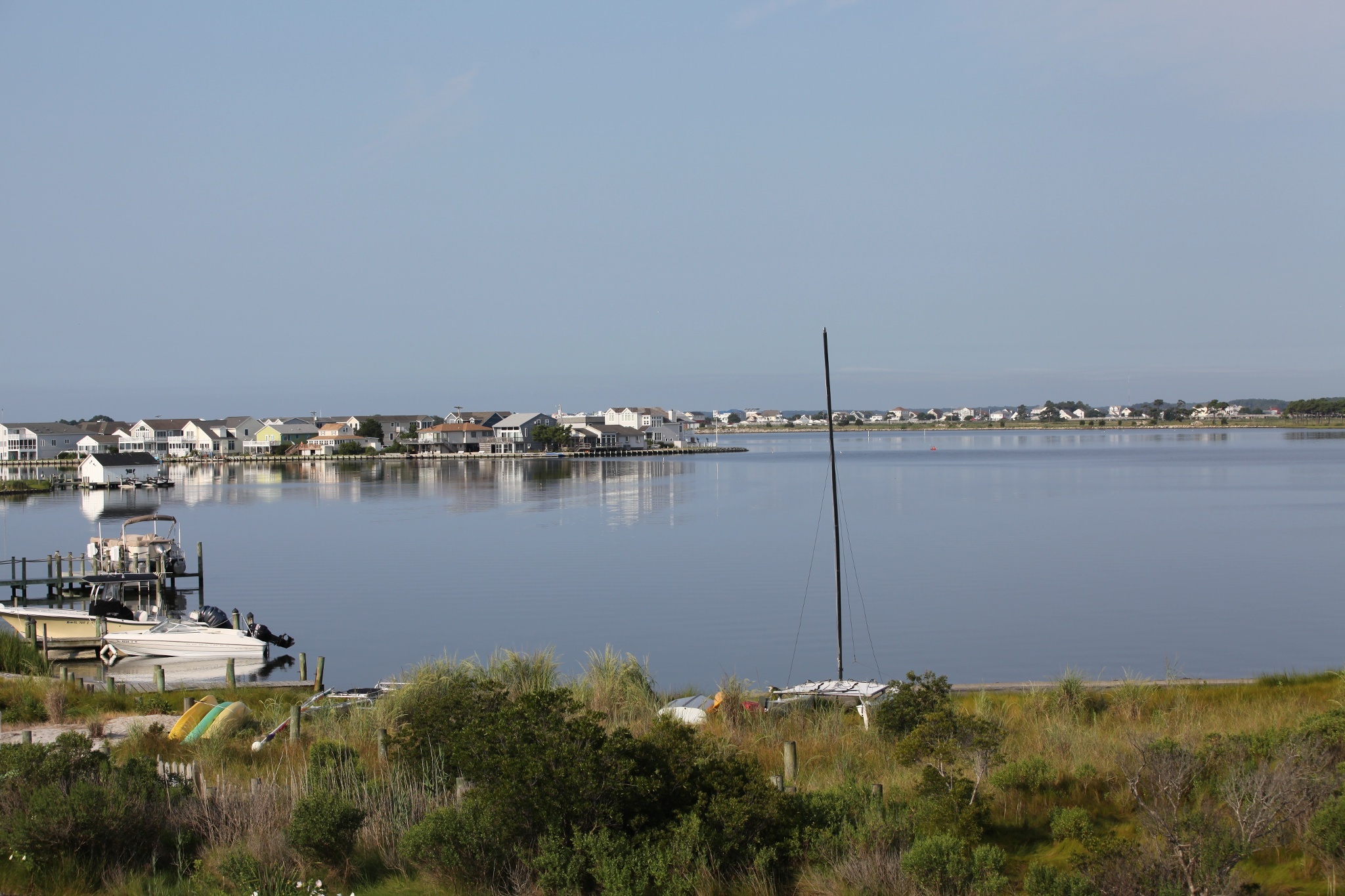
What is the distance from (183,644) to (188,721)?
1161cm

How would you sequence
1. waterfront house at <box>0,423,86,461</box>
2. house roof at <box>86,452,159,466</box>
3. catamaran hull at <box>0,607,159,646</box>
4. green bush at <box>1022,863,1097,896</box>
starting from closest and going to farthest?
1. green bush at <box>1022,863,1097,896</box>
2. catamaran hull at <box>0,607,159,646</box>
3. house roof at <box>86,452,159,466</box>
4. waterfront house at <box>0,423,86,461</box>

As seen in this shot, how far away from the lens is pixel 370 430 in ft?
467

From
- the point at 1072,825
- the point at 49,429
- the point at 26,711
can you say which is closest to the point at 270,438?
the point at 49,429

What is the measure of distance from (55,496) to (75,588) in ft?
164

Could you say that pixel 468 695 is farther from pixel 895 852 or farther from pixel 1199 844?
pixel 1199 844

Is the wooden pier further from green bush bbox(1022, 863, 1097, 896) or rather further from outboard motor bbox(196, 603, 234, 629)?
green bush bbox(1022, 863, 1097, 896)

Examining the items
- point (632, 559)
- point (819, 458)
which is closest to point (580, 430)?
point (819, 458)

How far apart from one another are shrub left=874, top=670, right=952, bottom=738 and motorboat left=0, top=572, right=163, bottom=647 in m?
18.2

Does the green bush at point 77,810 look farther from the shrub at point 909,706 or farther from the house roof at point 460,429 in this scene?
the house roof at point 460,429

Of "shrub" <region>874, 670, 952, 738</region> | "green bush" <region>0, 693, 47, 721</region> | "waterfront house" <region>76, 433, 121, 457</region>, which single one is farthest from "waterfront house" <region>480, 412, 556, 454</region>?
"shrub" <region>874, 670, 952, 738</region>

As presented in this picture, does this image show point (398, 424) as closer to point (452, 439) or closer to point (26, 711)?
point (452, 439)

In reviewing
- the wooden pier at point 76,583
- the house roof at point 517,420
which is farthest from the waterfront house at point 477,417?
the wooden pier at point 76,583

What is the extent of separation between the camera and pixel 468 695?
927 cm

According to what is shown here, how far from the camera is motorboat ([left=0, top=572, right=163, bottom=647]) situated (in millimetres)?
23531
